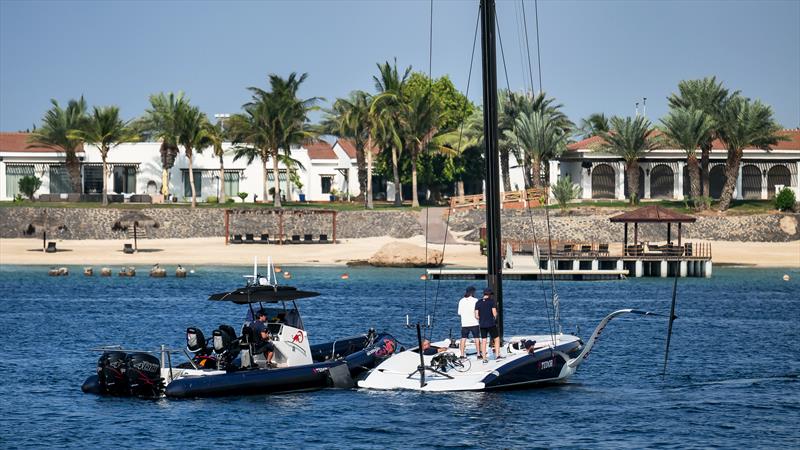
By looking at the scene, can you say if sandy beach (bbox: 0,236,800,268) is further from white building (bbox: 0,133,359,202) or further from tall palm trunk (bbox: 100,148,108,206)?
white building (bbox: 0,133,359,202)

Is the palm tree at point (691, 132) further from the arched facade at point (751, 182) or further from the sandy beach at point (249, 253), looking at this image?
the arched facade at point (751, 182)

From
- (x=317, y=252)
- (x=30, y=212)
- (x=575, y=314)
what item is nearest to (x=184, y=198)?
(x=30, y=212)

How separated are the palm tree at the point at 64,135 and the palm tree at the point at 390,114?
2328 cm

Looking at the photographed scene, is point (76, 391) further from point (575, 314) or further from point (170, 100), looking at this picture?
point (170, 100)

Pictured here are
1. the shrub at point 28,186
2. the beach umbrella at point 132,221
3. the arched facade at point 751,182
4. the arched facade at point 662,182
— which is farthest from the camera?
the shrub at point 28,186

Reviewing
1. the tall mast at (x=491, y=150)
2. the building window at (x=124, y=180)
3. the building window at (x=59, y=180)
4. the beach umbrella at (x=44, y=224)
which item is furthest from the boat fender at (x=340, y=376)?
the building window at (x=59, y=180)

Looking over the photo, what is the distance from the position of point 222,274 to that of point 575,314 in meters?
27.6

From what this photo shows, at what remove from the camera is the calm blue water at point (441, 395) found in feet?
88.2

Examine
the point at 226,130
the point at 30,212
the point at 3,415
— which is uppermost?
the point at 226,130

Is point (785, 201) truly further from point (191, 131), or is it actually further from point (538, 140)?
point (191, 131)

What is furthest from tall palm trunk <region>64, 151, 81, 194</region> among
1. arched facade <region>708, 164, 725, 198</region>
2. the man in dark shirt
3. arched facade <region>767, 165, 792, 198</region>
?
the man in dark shirt

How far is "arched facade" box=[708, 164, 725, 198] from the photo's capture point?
94062 mm

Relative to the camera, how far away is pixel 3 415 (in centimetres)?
2936

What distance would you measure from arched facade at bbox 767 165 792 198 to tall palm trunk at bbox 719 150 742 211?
6.20m
